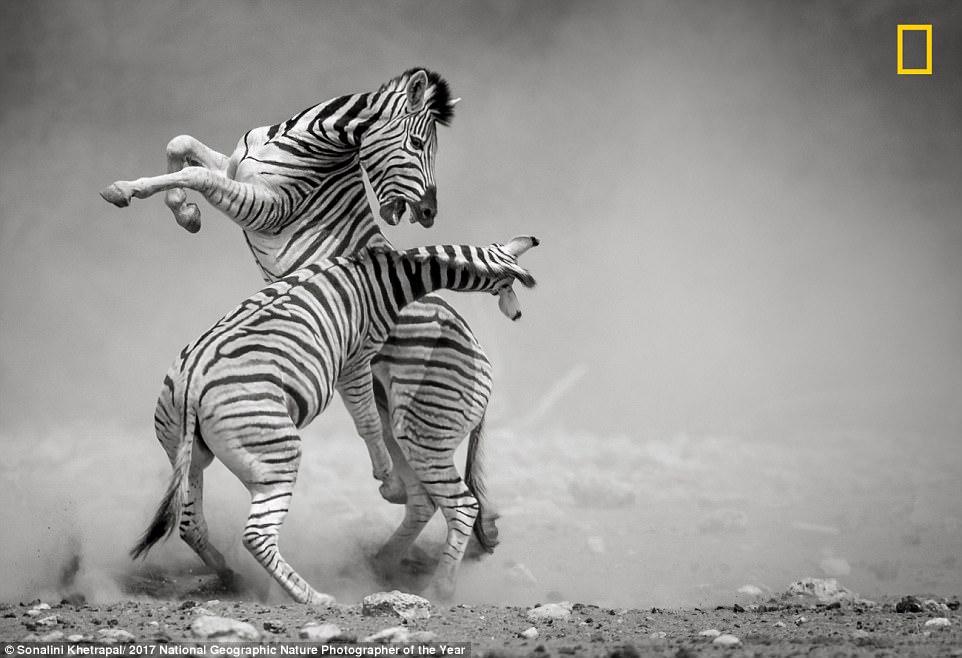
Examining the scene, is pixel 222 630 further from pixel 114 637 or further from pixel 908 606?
pixel 908 606

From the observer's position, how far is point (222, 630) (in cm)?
373

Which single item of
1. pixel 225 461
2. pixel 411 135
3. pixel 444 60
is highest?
pixel 444 60

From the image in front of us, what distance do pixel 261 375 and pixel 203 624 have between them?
129 centimetres

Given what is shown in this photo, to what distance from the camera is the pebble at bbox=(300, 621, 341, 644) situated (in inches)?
148

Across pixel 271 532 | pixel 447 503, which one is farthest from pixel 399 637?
pixel 447 503

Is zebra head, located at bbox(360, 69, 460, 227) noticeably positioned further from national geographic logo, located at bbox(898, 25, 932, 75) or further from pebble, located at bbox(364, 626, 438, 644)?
national geographic logo, located at bbox(898, 25, 932, 75)

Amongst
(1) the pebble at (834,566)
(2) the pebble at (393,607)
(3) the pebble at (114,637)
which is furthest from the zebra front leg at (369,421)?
(1) the pebble at (834,566)

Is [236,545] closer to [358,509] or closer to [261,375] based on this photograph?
[261,375]

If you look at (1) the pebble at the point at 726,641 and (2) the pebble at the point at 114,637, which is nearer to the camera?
(2) the pebble at the point at 114,637

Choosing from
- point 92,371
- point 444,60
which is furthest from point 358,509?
point 444,60

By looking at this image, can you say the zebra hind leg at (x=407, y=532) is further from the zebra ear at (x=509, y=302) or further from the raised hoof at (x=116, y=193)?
the raised hoof at (x=116, y=193)

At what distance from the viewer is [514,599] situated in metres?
6.31

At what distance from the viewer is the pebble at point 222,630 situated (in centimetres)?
370

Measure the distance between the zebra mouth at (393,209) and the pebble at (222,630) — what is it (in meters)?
2.50
